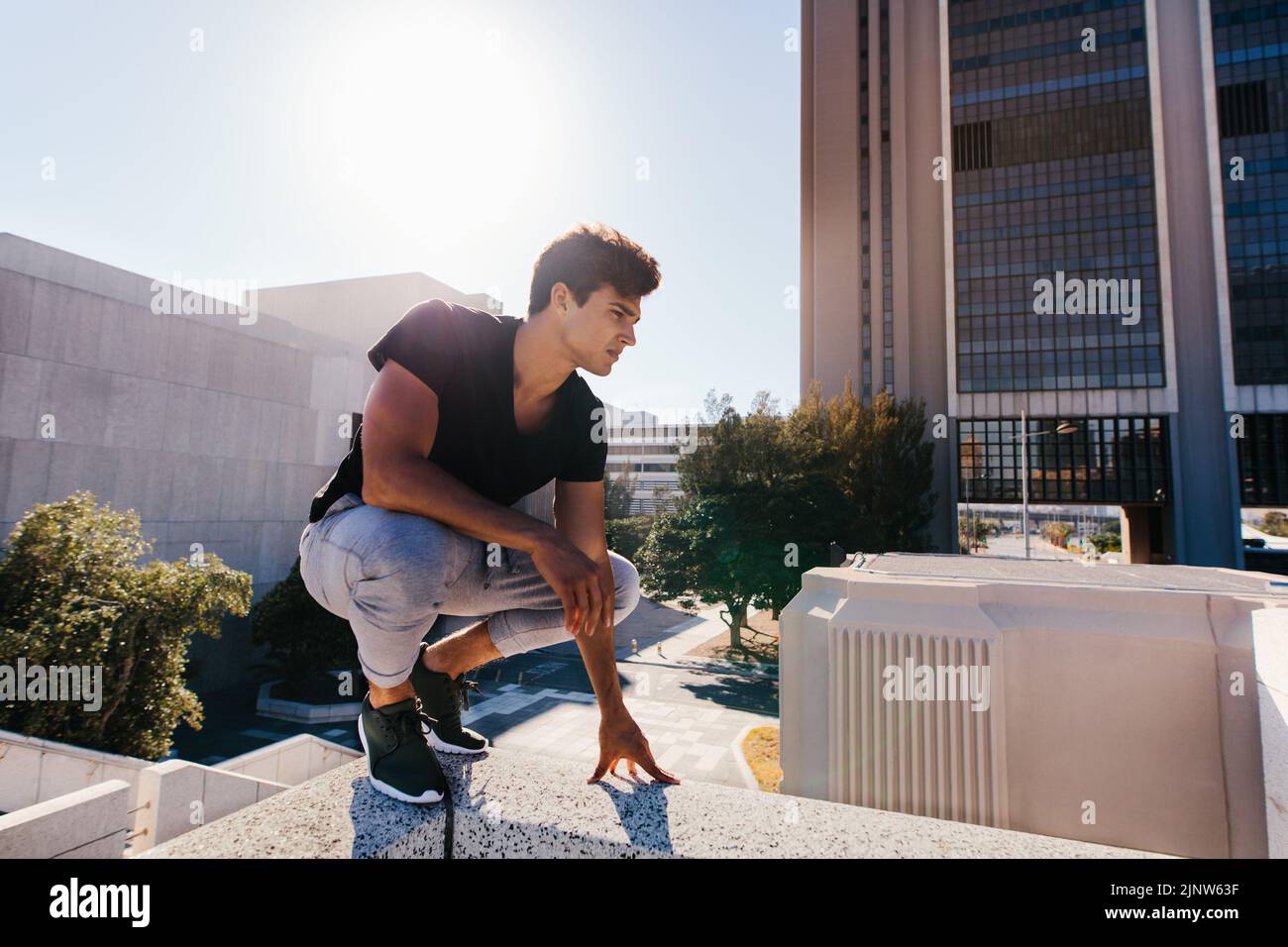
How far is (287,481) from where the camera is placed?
21.7 meters

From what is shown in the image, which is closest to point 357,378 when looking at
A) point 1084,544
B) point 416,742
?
point 416,742

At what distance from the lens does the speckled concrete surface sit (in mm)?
1396

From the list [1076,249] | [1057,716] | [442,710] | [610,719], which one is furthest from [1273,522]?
[442,710]

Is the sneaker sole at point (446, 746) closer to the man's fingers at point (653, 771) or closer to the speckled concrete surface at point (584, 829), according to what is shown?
the speckled concrete surface at point (584, 829)

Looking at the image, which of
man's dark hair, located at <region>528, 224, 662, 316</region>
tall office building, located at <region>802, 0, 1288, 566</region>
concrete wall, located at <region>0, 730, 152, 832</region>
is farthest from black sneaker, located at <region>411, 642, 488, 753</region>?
tall office building, located at <region>802, 0, 1288, 566</region>

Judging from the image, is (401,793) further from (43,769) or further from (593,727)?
(593,727)

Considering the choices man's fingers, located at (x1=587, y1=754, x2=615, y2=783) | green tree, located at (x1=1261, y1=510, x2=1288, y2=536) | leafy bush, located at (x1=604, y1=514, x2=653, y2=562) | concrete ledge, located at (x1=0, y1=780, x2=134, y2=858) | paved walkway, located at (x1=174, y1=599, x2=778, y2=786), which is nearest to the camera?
man's fingers, located at (x1=587, y1=754, x2=615, y2=783)

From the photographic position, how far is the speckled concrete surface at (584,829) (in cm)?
140

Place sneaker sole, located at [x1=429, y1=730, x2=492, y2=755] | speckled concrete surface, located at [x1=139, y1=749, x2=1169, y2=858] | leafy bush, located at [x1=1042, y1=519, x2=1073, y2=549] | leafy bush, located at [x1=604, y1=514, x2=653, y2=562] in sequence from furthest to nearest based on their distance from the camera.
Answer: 1. leafy bush, located at [x1=1042, y1=519, x2=1073, y2=549]
2. leafy bush, located at [x1=604, y1=514, x2=653, y2=562]
3. sneaker sole, located at [x1=429, y1=730, x2=492, y2=755]
4. speckled concrete surface, located at [x1=139, y1=749, x2=1169, y2=858]

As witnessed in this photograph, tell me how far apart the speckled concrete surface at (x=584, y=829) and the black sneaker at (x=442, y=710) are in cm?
32

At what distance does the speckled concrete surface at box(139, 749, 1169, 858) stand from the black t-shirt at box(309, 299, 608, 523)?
2.82 ft

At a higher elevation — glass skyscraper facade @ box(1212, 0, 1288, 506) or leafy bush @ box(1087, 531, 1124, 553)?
glass skyscraper facade @ box(1212, 0, 1288, 506)

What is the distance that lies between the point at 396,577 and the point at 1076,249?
2018 inches

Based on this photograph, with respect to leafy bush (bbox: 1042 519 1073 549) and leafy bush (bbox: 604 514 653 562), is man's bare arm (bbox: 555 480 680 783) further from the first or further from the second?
leafy bush (bbox: 1042 519 1073 549)
